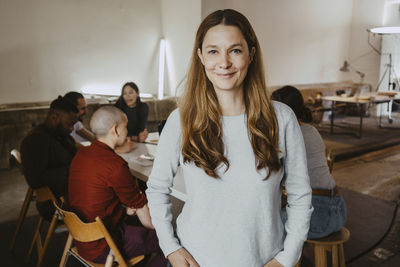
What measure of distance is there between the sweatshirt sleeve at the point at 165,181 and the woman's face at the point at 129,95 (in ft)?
8.94

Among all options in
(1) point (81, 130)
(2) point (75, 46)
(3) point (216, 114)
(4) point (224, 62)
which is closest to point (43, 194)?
(1) point (81, 130)

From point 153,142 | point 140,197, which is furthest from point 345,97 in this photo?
point 140,197

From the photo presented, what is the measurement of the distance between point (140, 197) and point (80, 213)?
0.32 m

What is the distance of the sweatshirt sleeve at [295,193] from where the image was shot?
41.1 inches

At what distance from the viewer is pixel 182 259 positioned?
1054 mm

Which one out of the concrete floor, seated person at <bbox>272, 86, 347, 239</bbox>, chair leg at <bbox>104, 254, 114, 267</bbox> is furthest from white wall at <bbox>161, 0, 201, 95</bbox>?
chair leg at <bbox>104, 254, 114, 267</bbox>

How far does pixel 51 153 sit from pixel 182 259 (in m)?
1.78

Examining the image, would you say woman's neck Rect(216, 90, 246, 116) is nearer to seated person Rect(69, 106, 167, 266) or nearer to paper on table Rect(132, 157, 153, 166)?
seated person Rect(69, 106, 167, 266)

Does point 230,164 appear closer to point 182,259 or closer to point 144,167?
point 182,259

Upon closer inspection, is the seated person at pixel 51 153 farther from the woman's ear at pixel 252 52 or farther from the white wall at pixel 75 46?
the white wall at pixel 75 46

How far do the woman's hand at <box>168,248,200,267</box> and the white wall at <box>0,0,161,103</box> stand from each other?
232 inches

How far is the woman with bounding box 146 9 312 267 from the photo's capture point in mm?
994

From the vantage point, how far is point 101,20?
21.3 ft

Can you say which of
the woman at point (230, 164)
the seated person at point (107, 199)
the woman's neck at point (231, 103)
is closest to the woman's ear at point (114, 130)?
the seated person at point (107, 199)
